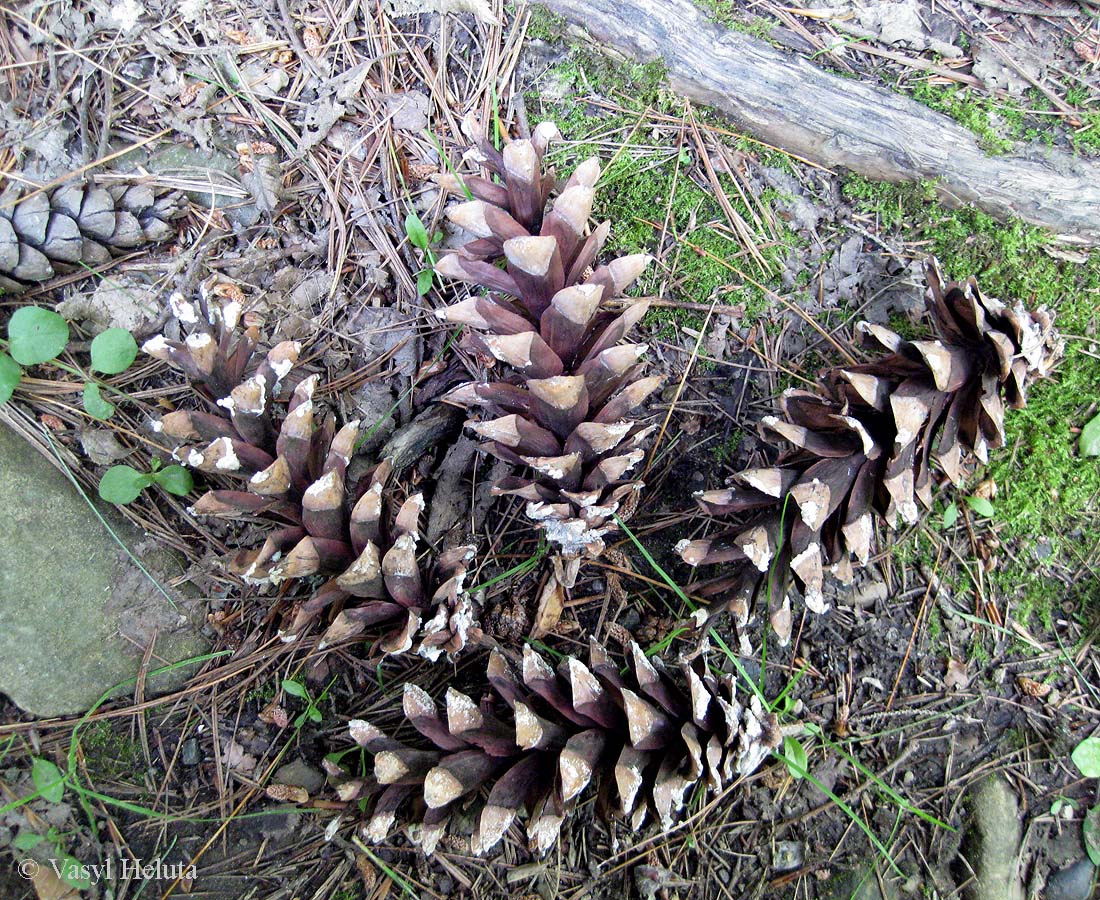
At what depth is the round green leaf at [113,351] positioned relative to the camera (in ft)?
6.48

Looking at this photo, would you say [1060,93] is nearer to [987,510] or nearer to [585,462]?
[987,510]

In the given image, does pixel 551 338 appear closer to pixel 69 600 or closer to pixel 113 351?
pixel 113 351

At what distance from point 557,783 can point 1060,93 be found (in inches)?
96.2

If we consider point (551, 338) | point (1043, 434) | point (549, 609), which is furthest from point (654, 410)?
point (1043, 434)

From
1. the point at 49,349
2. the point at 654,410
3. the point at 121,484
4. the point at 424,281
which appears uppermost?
the point at 424,281

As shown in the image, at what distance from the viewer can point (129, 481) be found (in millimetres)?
1961

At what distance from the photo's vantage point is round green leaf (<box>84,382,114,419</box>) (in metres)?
2.02

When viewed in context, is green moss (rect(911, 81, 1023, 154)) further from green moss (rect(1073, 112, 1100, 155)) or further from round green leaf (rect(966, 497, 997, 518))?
round green leaf (rect(966, 497, 997, 518))

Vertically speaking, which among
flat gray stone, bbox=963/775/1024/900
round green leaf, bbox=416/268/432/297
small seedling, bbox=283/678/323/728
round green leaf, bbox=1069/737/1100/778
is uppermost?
round green leaf, bbox=416/268/432/297

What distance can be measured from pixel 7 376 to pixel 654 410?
1857 mm

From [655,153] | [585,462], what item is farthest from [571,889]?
[655,153]

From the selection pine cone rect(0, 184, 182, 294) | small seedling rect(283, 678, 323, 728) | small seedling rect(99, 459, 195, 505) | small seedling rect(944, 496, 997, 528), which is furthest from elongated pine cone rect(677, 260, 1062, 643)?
pine cone rect(0, 184, 182, 294)

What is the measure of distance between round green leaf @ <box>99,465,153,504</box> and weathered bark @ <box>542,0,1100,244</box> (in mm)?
1894

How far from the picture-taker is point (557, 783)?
5.19ft
